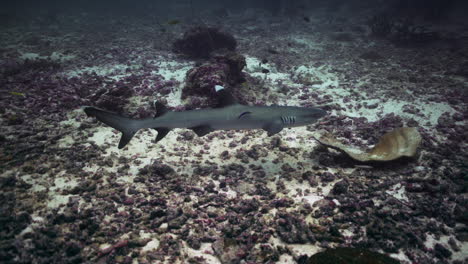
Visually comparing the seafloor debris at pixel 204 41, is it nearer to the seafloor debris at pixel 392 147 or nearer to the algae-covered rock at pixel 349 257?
the seafloor debris at pixel 392 147

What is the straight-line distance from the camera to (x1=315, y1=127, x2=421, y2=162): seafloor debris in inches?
201

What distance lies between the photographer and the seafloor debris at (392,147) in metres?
5.09

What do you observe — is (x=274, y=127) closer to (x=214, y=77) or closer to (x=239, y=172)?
(x=239, y=172)

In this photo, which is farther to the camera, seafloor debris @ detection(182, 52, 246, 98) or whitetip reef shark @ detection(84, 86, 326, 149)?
seafloor debris @ detection(182, 52, 246, 98)

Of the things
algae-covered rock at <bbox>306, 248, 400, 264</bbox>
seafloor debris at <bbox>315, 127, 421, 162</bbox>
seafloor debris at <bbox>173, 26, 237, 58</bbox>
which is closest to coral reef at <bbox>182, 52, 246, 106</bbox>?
seafloor debris at <bbox>315, 127, 421, 162</bbox>

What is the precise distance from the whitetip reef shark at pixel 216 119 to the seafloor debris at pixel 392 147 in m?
1.17

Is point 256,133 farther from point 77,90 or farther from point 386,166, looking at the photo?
point 77,90

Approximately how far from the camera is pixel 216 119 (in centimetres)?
469

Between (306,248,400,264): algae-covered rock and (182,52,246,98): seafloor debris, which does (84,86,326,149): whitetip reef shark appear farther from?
(182,52,246,98): seafloor debris

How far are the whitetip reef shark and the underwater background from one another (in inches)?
41.2

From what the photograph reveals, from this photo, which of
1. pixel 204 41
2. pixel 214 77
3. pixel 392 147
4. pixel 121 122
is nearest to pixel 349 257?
pixel 392 147

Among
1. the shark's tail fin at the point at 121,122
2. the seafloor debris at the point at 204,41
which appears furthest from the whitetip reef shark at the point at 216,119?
the seafloor debris at the point at 204,41

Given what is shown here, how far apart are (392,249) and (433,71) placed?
1168 centimetres

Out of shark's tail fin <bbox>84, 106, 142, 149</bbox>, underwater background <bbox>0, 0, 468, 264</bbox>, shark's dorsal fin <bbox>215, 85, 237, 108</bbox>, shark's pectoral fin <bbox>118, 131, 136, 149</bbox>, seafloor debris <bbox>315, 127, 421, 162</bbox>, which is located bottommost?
underwater background <bbox>0, 0, 468, 264</bbox>
